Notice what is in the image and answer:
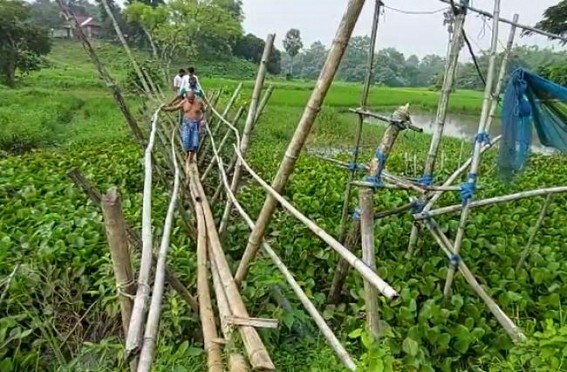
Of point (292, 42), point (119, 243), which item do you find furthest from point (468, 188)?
point (292, 42)

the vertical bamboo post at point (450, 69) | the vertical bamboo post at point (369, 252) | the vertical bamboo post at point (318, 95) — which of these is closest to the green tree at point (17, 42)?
the vertical bamboo post at point (450, 69)

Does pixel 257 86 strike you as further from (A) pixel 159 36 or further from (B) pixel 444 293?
(A) pixel 159 36

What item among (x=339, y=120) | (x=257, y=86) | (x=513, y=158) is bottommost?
(x=339, y=120)

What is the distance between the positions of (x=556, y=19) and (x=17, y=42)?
1838cm

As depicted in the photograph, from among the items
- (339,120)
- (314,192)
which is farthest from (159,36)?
(314,192)

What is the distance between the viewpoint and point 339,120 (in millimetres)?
14406

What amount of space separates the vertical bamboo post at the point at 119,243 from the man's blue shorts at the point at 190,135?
433 centimetres

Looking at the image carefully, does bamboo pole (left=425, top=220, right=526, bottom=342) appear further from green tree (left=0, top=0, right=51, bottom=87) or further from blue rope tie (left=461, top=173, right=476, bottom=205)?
green tree (left=0, top=0, right=51, bottom=87)

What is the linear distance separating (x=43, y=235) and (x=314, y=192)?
2496 millimetres

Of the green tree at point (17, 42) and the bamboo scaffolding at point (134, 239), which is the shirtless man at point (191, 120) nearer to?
the bamboo scaffolding at point (134, 239)

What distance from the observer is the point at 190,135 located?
611 centimetres

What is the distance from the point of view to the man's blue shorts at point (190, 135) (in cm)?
607

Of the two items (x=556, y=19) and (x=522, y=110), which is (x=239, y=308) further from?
(x=556, y=19)

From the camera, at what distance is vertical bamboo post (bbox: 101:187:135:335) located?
1.64 metres
